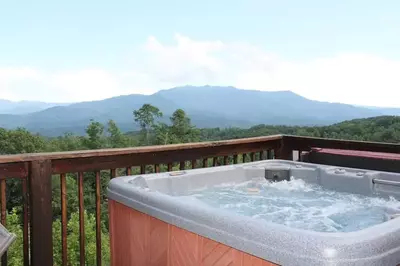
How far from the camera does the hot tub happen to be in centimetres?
126

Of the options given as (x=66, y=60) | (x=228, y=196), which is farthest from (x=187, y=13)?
(x=228, y=196)

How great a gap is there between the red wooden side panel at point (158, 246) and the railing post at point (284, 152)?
6.90 ft

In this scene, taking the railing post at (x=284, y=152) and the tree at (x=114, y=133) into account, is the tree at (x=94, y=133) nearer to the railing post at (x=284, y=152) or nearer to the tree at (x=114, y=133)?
the tree at (x=114, y=133)

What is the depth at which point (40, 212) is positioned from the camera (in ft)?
6.89

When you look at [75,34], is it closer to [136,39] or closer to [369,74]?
[136,39]

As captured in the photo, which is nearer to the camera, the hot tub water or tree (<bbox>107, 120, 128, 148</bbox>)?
the hot tub water

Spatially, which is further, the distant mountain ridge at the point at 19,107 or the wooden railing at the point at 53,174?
the distant mountain ridge at the point at 19,107

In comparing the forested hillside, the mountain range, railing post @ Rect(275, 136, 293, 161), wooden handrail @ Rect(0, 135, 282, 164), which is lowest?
the forested hillside

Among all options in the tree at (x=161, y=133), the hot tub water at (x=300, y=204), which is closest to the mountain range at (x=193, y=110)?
the tree at (x=161, y=133)

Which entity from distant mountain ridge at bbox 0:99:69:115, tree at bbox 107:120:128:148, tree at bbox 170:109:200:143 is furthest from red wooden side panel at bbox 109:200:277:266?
distant mountain ridge at bbox 0:99:69:115

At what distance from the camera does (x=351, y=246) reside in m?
1.20

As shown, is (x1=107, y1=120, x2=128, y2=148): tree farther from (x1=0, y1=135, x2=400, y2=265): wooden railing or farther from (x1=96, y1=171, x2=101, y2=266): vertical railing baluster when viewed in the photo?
(x1=96, y1=171, x2=101, y2=266): vertical railing baluster

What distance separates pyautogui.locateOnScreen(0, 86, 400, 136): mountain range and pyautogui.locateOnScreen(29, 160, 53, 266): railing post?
1759cm

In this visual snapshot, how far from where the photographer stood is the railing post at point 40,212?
2.08m
